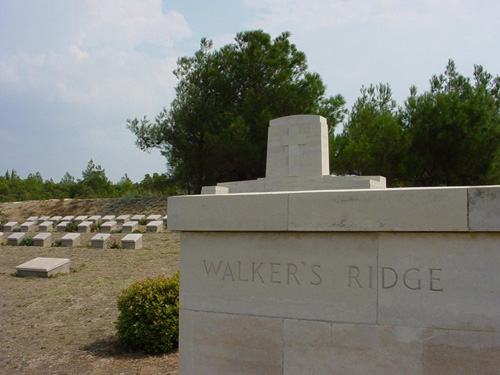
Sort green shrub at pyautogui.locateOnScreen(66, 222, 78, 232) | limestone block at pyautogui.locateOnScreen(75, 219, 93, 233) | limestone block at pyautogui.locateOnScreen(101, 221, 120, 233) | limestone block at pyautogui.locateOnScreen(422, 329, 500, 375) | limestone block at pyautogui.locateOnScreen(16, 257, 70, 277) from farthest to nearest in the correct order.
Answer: green shrub at pyautogui.locateOnScreen(66, 222, 78, 232)
limestone block at pyautogui.locateOnScreen(75, 219, 93, 233)
limestone block at pyautogui.locateOnScreen(101, 221, 120, 233)
limestone block at pyautogui.locateOnScreen(16, 257, 70, 277)
limestone block at pyautogui.locateOnScreen(422, 329, 500, 375)

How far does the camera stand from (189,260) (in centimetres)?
286

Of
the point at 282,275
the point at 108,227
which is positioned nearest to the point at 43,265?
the point at 108,227

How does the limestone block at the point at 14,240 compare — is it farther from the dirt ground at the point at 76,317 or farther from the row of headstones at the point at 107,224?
the dirt ground at the point at 76,317

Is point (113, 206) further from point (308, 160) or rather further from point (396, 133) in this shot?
point (308, 160)

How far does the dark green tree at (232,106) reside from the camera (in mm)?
17547

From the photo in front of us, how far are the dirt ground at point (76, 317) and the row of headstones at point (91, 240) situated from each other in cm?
62

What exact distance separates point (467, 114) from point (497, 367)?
1565cm

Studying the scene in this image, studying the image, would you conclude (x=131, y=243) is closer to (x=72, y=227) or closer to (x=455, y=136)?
(x=72, y=227)

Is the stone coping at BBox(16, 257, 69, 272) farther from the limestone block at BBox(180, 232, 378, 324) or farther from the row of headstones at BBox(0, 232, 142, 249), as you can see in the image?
the limestone block at BBox(180, 232, 378, 324)

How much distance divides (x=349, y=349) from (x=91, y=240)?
429 inches

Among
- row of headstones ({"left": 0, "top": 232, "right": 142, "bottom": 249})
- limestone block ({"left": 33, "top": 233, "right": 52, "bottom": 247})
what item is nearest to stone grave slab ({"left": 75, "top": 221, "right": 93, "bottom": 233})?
row of headstones ({"left": 0, "top": 232, "right": 142, "bottom": 249})

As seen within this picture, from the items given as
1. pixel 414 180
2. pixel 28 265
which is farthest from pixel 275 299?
pixel 414 180

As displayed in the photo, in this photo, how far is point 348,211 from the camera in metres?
2.41

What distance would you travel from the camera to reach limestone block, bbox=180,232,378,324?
95.7 inches
